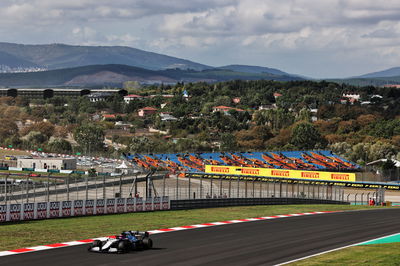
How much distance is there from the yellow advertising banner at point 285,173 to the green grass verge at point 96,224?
148 ft

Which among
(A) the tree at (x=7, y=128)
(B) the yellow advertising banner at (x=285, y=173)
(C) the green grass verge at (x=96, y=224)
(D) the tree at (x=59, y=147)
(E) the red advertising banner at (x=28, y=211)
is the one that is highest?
(A) the tree at (x=7, y=128)

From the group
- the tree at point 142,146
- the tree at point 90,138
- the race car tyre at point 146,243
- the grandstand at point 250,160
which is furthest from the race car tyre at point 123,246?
the tree at point 90,138

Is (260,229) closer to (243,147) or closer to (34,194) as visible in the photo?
(34,194)

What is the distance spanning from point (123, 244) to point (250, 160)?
87960 millimetres

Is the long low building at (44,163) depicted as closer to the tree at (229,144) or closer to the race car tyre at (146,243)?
the tree at (229,144)

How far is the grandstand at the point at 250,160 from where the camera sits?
97500 mm

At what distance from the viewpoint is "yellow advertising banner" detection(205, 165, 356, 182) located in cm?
8011

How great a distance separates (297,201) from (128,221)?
21.8 metres

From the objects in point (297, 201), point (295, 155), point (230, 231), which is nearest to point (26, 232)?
point (230, 231)

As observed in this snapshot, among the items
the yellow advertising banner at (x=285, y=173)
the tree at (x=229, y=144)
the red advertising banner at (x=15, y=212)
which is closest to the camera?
the red advertising banner at (x=15, y=212)

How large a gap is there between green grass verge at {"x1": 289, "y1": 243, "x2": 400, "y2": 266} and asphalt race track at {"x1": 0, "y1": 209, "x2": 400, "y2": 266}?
0.77 m

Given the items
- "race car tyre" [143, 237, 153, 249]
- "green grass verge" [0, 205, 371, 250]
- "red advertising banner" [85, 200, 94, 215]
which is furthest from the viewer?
"red advertising banner" [85, 200, 94, 215]

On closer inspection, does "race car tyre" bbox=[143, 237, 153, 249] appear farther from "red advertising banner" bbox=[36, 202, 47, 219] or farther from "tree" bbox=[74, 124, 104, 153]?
"tree" bbox=[74, 124, 104, 153]

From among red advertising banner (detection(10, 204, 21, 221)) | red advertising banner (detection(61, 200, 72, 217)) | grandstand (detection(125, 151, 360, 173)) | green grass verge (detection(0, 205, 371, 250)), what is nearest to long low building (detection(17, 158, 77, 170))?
grandstand (detection(125, 151, 360, 173))
